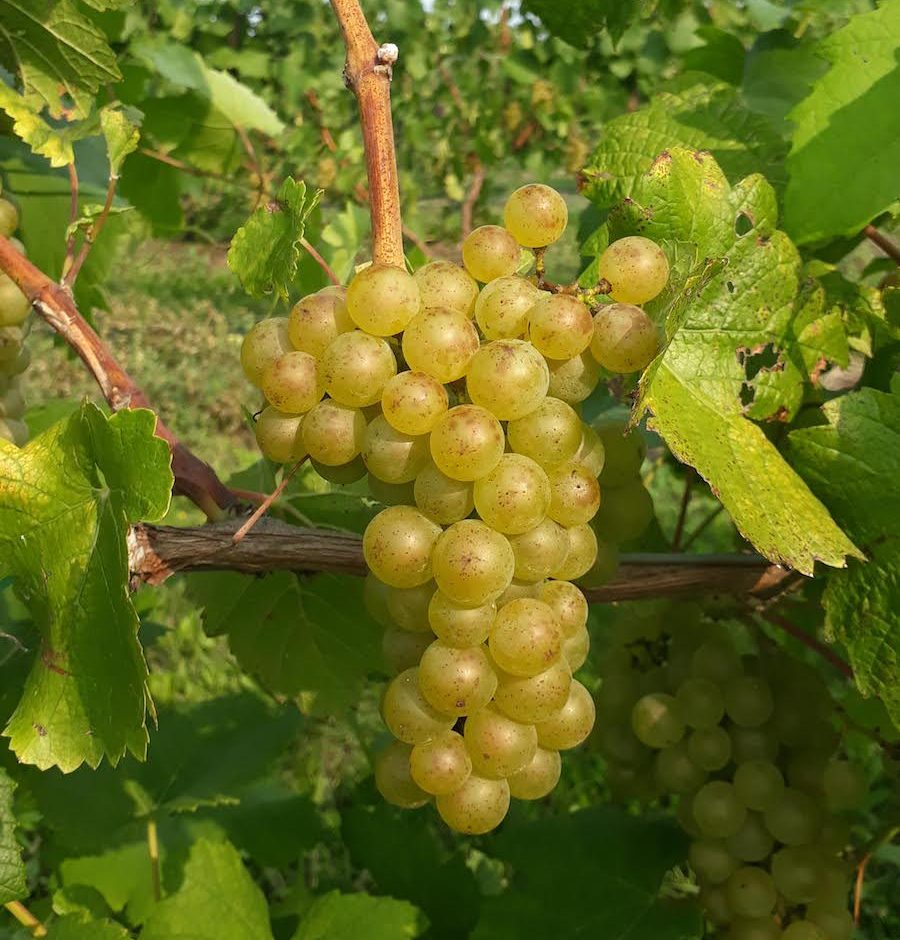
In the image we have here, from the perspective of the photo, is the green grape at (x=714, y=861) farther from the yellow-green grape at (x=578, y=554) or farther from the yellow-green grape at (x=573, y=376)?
the yellow-green grape at (x=573, y=376)

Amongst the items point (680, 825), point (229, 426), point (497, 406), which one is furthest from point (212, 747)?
point (229, 426)

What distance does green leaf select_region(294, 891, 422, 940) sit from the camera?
118 cm

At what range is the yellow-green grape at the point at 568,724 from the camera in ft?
2.73

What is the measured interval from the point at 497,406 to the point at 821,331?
1.31 feet

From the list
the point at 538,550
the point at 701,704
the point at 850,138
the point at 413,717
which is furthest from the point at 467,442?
the point at 701,704

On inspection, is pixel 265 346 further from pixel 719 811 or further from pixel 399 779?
pixel 719 811

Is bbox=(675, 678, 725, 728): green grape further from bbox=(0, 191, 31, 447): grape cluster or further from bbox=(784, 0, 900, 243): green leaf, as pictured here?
bbox=(0, 191, 31, 447): grape cluster

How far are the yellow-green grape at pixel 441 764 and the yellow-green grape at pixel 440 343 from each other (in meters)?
0.28

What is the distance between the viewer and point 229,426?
4.17 m

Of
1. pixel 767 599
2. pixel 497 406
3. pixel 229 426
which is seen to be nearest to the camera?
pixel 497 406

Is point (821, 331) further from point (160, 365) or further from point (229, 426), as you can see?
point (160, 365)

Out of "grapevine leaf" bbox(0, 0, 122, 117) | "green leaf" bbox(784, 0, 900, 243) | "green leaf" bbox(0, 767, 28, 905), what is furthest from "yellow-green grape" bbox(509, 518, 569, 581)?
"grapevine leaf" bbox(0, 0, 122, 117)

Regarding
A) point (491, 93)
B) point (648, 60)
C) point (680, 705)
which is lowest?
point (491, 93)

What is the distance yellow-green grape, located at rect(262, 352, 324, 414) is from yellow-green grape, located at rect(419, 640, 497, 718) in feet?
0.69
